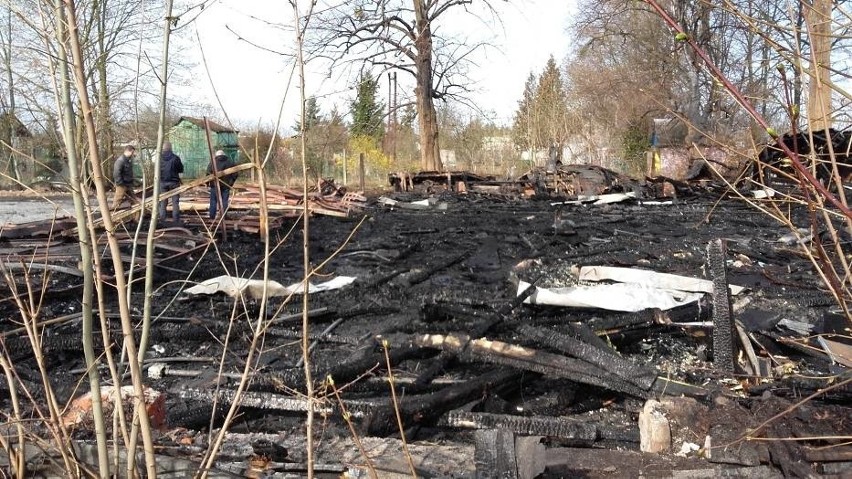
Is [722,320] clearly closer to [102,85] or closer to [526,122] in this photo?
[102,85]

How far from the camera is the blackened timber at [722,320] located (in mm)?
4105

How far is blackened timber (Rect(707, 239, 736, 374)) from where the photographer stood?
4.11m

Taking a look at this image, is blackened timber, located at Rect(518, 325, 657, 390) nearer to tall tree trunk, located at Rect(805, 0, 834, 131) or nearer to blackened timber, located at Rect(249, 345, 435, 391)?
blackened timber, located at Rect(249, 345, 435, 391)

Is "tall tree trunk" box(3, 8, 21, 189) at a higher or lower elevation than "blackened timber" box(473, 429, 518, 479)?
higher

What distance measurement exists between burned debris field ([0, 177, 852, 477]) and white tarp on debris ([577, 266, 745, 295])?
0.09 feet

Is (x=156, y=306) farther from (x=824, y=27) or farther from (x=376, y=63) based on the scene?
(x=376, y=63)

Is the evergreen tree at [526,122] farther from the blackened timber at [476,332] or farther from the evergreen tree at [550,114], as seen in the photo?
the blackened timber at [476,332]

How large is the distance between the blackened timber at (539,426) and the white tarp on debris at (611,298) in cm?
252

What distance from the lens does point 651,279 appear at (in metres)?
7.12

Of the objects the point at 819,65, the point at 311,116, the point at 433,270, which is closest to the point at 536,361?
the point at 311,116

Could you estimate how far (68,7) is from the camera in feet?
5.37

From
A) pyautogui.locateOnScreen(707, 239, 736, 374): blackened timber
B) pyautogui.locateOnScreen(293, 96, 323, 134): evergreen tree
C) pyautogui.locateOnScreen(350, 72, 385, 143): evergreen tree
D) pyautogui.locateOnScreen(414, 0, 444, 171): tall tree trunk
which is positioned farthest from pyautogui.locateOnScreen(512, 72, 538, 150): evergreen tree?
pyautogui.locateOnScreen(293, 96, 323, 134): evergreen tree

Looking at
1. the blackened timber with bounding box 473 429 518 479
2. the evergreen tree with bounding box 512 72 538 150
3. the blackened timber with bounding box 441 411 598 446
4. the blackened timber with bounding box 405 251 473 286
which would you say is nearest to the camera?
the blackened timber with bounding box 473 429 518 479

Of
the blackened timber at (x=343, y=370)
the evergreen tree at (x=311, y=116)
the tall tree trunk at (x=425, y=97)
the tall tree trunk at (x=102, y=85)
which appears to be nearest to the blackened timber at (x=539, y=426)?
the blackened timber at (x=343, y=370)
